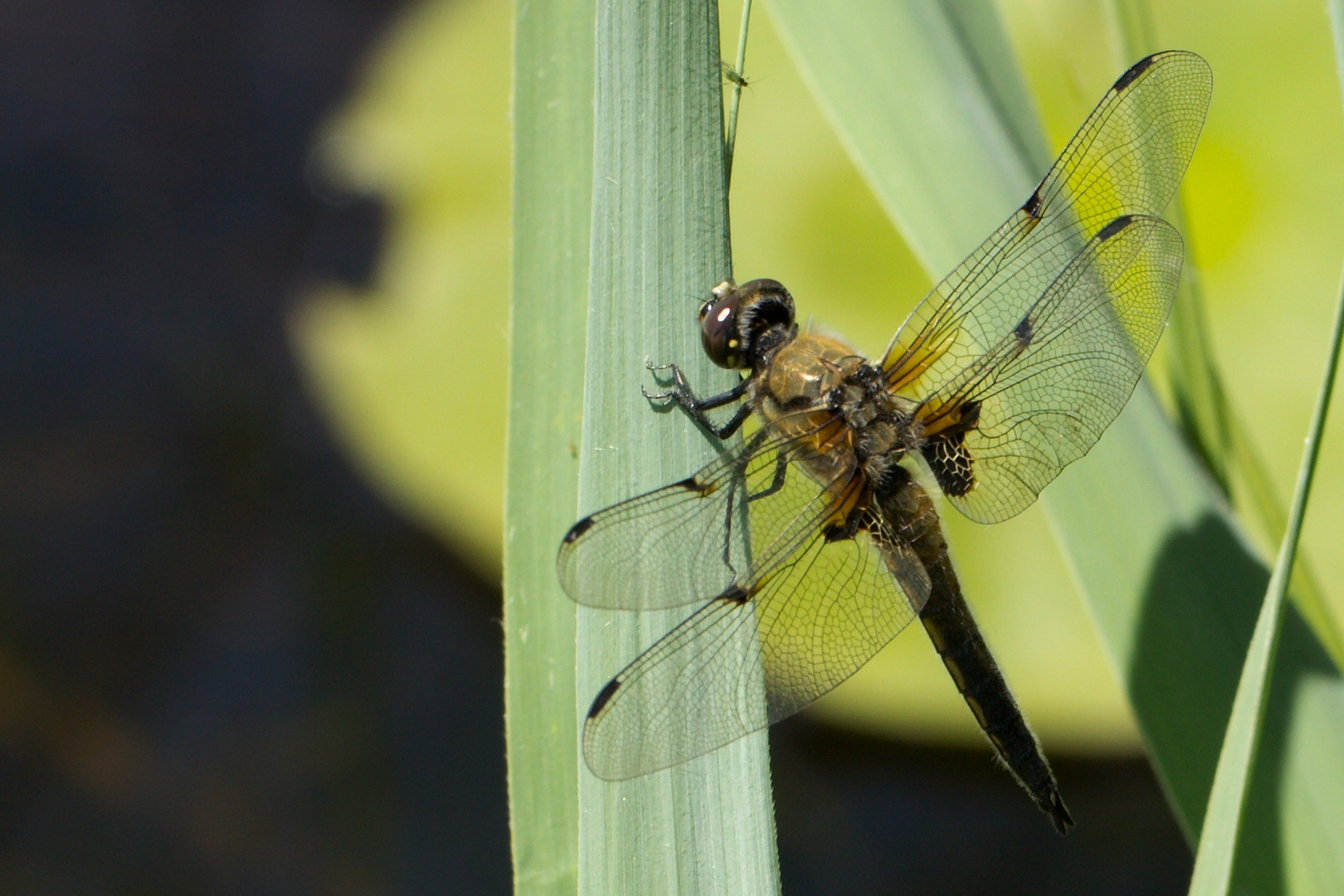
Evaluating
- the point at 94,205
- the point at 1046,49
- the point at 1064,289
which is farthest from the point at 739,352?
the point at 94,205

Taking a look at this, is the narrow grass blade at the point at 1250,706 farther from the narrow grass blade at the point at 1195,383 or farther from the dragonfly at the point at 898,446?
the narrow grass blade at the point at 1195,383

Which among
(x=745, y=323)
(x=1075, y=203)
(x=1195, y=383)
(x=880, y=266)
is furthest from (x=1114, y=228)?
(x=880, y=266)

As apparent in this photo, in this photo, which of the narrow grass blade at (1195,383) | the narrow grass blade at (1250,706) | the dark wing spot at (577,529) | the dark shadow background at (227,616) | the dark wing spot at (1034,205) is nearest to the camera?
the narrow grass blade at (1250,706)

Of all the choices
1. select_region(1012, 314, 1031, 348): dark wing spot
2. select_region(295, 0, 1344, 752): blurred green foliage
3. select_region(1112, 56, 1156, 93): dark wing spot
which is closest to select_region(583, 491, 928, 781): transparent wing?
select_region(1012, 314, 1031, 348): dark wing spot

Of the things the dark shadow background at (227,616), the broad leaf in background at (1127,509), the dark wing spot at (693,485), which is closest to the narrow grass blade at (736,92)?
the broad leaf in background at (1127,509)

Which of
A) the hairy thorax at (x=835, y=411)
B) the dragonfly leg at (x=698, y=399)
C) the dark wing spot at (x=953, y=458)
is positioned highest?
the dragonfly leg at (x=698, y=399)

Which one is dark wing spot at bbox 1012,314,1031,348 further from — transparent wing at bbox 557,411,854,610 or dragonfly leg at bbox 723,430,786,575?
→ dragonfly leg at bbox 723,430,786,575

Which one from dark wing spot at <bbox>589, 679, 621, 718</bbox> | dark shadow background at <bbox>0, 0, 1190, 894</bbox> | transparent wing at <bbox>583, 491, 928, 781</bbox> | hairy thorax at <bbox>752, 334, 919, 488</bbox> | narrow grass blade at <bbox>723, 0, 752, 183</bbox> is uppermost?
narrow grass blade at <bbox>723, 0, 752, 183</bbox>
